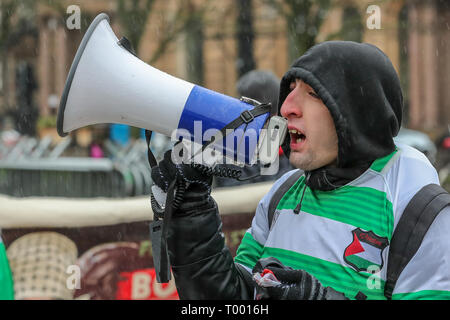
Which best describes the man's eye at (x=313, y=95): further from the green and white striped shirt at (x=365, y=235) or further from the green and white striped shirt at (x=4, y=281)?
the green and white striped shirt at (x=4, y=281)

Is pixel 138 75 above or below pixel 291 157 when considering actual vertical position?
above

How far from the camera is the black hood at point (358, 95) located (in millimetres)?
1572

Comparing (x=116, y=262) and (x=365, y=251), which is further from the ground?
(x=365, y=251)

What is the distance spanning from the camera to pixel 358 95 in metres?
1.58

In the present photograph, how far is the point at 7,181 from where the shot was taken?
7.58 meters

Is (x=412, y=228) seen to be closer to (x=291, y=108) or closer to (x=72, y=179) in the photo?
(x=291, y=108)

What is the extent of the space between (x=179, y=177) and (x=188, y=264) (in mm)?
258

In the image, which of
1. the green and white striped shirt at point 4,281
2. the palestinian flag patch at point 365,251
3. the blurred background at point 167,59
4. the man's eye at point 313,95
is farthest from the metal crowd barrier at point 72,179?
the palestinian flag patch at point 365,251

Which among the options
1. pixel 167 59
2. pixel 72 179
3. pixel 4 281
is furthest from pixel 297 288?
pixel 167 59

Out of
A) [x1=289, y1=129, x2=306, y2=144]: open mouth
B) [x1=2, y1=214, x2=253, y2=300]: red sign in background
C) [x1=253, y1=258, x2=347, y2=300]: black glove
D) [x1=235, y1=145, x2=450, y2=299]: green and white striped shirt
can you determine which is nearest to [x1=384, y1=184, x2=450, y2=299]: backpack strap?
[x1=235, y1=145, x2=450, y2=299]: green and white striped shirt

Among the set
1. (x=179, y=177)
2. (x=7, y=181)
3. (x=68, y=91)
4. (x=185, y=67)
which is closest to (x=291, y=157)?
(x=179, y=177)

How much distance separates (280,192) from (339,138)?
346 millimetres

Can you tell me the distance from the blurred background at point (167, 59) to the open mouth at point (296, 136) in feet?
6.48
